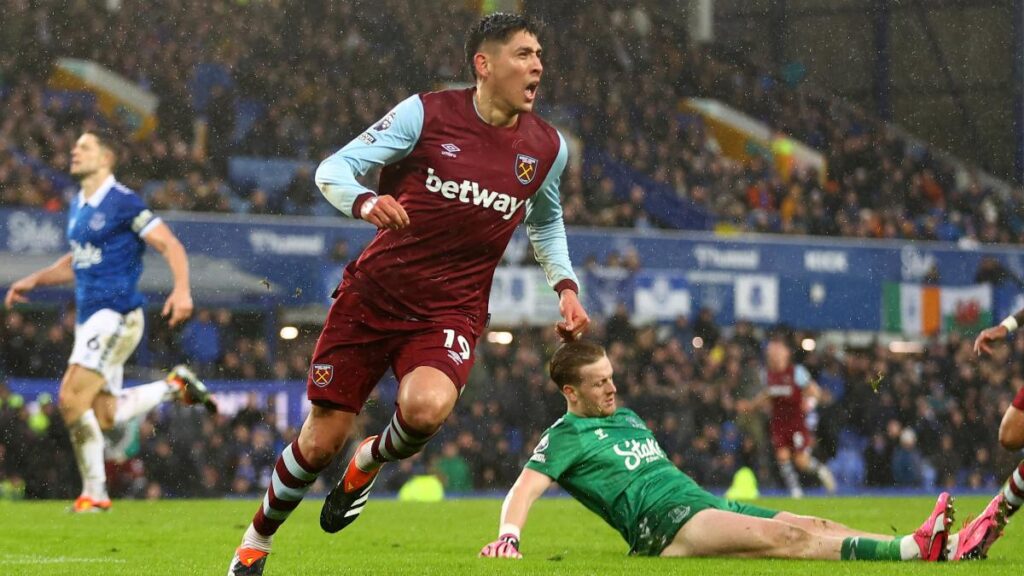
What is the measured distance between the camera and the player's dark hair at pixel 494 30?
658 centimetres

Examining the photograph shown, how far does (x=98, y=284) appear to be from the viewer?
1162 centimetres

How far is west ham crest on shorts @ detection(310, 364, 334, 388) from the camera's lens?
20.6ft

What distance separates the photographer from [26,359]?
1767 centimetres

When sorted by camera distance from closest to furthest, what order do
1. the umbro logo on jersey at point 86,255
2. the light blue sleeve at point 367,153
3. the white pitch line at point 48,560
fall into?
the light blue sleeve at point 367,153
the white pitch line at point 48,560
the umbro logo on jersey at point 86,255

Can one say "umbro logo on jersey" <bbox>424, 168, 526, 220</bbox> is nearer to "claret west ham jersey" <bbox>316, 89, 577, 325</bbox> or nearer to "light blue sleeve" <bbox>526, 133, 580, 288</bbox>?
"claret west ham jersey" <bbox>316, 89, 577, 325</bbox>

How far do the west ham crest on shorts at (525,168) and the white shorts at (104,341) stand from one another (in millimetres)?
5866

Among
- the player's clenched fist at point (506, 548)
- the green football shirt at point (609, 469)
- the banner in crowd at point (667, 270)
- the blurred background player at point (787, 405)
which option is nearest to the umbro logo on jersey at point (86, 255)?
the green football shirt at point (609, 469)

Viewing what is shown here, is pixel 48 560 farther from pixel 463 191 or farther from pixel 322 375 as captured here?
pixel 463 191

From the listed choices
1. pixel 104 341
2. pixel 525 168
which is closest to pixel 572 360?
pixel 525 168

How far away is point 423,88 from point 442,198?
2161cm

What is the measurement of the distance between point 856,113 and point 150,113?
1758 cm

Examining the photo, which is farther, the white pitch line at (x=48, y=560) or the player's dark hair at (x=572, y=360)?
the player's dark hair at (x=572, y=360)

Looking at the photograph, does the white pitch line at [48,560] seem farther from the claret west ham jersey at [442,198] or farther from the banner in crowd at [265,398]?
the banner in crowd at [265,398]

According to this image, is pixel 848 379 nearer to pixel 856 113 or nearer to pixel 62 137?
pixel 62 137
